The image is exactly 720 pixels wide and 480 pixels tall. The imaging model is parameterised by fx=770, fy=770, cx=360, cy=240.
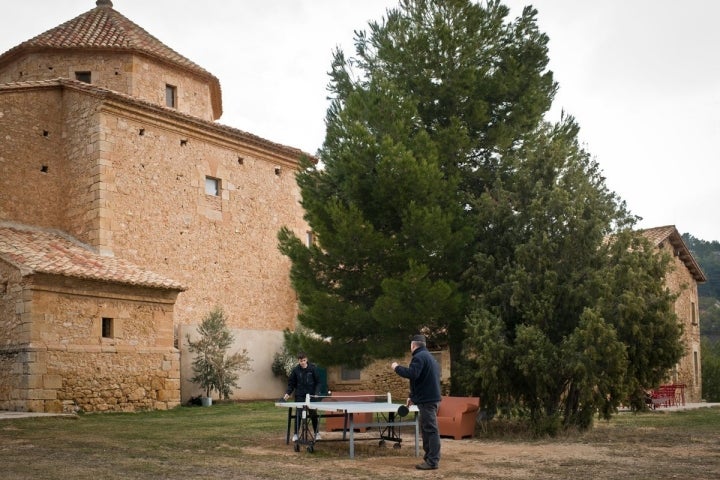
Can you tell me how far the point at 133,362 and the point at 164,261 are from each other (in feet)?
13.3

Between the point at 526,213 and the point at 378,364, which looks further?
the point at 378,364

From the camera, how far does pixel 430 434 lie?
8.99 m

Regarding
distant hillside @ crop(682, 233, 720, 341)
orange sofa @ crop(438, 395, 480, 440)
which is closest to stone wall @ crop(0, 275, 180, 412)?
orange sofa @ crop(438, 395, 480, 440)

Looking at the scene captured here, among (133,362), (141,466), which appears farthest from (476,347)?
(133,362)

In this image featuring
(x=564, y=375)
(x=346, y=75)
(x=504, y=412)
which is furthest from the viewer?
(x=346, y=75)

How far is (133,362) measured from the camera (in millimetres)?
18078

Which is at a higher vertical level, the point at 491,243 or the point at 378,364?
the point at 491,243

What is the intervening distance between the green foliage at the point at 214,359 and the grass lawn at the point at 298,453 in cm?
547

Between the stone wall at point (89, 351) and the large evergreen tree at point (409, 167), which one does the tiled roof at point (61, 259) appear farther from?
the large evergreen tree at point (409, 167)

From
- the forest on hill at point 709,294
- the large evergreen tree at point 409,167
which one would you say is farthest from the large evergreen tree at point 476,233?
the forest on hill at point 709,294

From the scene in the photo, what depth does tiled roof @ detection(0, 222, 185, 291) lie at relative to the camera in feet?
55.1

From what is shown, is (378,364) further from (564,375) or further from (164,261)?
(564,375)

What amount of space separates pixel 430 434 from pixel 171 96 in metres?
17.5

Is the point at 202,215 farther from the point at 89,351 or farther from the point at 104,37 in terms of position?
the point at 89,351
